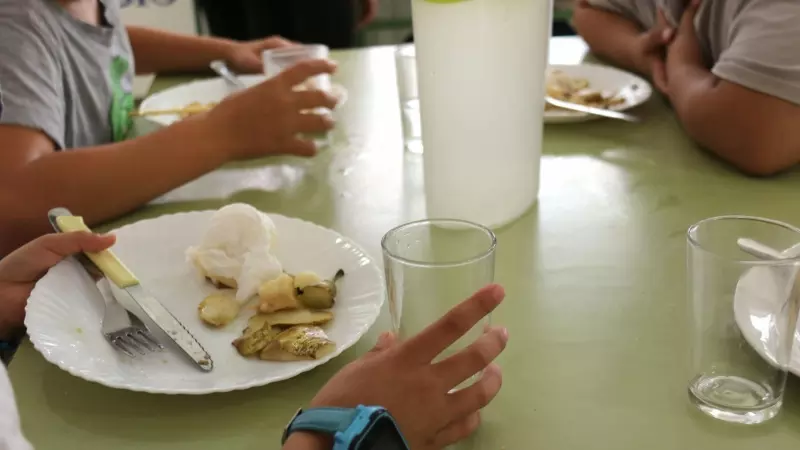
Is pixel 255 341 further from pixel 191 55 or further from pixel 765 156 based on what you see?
pixel 191 55

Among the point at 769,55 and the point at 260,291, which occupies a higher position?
the point at 769,55

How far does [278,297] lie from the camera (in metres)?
0.65

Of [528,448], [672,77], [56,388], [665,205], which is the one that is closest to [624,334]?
[528,448]

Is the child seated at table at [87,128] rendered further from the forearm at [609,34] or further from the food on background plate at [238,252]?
the forearm at [609,34]

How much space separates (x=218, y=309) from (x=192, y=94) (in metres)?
0.66

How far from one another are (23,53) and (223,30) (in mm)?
1380

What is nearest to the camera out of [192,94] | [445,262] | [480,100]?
[445,262]

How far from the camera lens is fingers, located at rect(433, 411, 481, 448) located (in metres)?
0.51

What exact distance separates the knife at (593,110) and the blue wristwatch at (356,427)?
2.19 feet

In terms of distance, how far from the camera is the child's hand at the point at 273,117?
96 centimetres

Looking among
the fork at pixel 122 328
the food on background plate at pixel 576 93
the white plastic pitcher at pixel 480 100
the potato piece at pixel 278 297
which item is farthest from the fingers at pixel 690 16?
the fork at pixel 122 328

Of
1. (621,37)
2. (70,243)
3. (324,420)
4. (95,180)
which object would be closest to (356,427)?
(324,420)

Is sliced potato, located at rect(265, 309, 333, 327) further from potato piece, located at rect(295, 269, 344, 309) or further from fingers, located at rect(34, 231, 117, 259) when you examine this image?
fingers, located at rect(34, 231, 117, 259)

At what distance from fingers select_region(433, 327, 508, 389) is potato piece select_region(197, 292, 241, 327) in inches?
8.6
